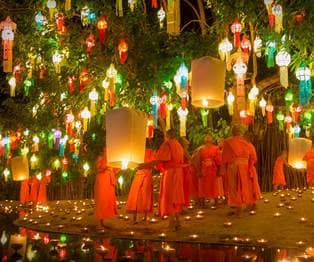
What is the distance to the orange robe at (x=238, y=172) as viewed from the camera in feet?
29.4

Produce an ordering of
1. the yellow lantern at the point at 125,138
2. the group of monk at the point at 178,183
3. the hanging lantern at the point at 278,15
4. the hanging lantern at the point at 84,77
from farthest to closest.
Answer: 1. the hanging lantern at the point at 84,77
2. the group of monk at the point at 178,183
3. the hanging lantern at the point at 278,15
4. the yellow lantern at the point at 125,138

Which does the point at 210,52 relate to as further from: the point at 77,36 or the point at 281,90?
the point at 281,90

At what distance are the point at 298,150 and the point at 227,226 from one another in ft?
17.7

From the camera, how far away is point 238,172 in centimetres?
900

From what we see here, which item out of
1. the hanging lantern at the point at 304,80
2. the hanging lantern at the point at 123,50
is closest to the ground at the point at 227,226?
the hanging lantern at the point at 304,80

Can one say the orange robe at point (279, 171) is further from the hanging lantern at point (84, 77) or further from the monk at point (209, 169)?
the hanging lantern at point (84, 77)

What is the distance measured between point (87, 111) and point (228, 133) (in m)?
3.08

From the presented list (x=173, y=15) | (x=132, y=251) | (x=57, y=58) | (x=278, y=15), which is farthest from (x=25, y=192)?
(x=278, y=15)

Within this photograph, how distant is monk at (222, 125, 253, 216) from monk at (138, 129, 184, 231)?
1223 millimetres

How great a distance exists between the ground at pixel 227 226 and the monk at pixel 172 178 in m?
0.30

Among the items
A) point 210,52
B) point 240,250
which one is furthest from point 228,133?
point 240,250

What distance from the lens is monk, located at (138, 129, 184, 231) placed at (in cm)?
793

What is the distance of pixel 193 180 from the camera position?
10.7 meters

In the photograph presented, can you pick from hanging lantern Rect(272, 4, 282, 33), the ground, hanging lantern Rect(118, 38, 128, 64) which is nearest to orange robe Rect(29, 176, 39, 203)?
the ground
